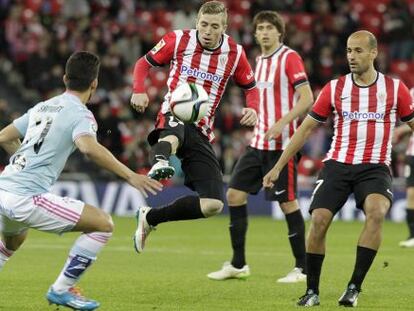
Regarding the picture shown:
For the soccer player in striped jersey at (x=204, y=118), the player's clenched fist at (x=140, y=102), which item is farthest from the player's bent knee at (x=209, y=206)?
the player's clenched fist at (x=140, y=102)

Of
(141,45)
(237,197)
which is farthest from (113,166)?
(141,45)

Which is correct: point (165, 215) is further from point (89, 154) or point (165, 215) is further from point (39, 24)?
point (39, 24)

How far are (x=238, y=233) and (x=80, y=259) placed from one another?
3512 millimetres

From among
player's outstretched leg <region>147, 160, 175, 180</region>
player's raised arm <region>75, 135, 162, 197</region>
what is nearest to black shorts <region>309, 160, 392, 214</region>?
player's outstretched leg <region>147, 160, 175, 180</region>

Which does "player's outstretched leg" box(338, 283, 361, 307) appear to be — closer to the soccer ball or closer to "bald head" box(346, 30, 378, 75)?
"bald head" box(346, 30, 378, 75)

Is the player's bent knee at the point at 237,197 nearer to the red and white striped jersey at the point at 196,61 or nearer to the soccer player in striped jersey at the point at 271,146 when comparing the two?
the soccer player in striped jersey at the point at 271,146

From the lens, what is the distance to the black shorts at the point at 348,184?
27.1ft

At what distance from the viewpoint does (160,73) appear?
22.8 metres

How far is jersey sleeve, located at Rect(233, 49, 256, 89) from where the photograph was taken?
9.71 meters

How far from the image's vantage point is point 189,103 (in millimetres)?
8820

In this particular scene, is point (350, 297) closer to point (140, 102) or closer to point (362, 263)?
point (362, 263)

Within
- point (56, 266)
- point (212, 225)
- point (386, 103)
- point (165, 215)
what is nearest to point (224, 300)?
point (165, 215)

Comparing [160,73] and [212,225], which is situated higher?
[160,73]

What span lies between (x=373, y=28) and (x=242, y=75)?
641 inches
